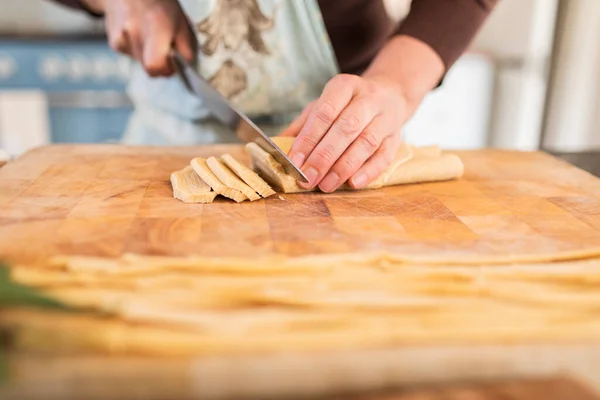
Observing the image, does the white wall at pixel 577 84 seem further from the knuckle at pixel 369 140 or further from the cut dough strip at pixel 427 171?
the knuckle at pixel 369 140

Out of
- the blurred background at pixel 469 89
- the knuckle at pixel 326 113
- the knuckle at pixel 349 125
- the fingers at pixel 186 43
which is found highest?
the fingers at pixel 186 43

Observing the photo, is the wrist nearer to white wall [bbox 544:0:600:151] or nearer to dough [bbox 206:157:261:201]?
dough [bbox 206:157:261:201]

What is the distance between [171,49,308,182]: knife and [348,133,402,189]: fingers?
12cm

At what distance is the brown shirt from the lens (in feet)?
4.96

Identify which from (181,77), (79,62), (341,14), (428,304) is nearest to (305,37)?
(341,14)

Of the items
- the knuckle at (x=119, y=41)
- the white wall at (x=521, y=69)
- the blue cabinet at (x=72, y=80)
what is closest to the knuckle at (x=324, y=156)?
the knuckle at (x=119, y=41)

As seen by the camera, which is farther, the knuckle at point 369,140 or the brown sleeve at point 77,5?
the brown sleeve at point 77,5

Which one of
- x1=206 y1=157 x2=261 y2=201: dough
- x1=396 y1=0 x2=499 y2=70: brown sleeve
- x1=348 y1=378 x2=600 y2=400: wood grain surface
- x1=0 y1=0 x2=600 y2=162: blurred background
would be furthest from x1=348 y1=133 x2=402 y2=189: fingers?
x1=0 y1=0 x2=600 y2=162: blurred background

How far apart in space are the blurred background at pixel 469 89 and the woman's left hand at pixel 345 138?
2.06m

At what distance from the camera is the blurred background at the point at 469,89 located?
3127 millimetres

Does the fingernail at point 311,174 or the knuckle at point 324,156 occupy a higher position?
the knuckle at point 324,156

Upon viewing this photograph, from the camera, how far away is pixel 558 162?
1532mm

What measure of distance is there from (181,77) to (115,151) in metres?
0.28

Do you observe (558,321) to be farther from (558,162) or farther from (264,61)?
(264,61)
